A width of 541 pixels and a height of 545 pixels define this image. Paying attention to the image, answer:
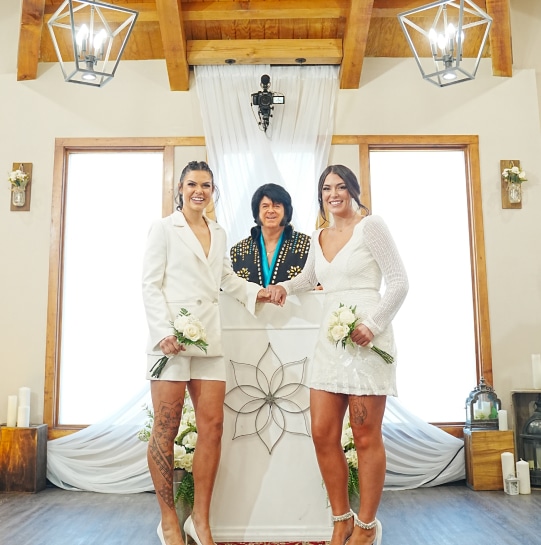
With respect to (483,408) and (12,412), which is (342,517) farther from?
(12,412)

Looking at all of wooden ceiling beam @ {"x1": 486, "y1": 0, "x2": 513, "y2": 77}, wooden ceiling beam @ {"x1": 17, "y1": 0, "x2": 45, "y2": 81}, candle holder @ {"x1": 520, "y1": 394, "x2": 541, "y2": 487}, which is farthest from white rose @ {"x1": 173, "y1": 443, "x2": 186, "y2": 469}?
wooden ceiling beam @ {"x1": 486, "y1": 0, "x2": 513, "y2": 77}

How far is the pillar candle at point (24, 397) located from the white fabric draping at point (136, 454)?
350 mm

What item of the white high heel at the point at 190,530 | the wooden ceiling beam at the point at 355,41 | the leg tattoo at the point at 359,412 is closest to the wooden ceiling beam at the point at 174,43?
the wooden ceiling beam at the point at 355,41

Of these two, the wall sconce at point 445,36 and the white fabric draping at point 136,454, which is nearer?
the wall sconce at point 445,36

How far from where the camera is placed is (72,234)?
4.51m

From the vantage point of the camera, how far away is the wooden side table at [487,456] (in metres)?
3.87

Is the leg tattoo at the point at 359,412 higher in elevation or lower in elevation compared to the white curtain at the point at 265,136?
lower

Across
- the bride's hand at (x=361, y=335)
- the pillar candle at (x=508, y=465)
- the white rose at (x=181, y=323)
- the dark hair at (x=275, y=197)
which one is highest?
the dark hair at (x=275, y=197)

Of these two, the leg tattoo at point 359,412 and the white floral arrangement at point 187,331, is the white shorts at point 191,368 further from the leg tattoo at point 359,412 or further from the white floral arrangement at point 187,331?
the leg tattoo at point 359,412

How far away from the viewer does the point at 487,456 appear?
3.91m

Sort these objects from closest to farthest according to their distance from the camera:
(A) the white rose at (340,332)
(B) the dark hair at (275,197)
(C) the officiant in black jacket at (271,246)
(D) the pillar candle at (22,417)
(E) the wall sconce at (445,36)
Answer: (A) the white rose at (340,332), (E) the wall sconce at (445,36), (C) the officiant in black jacket at (271,246), (B) the dark hair at (275,197), (D) the pillar candle at (22,417)

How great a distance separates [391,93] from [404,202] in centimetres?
89

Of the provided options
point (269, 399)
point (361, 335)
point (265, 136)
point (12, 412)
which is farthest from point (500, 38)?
point (12, 412)

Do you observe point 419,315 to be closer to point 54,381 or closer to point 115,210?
point 115,210
